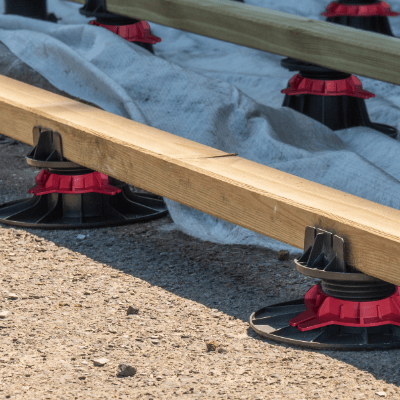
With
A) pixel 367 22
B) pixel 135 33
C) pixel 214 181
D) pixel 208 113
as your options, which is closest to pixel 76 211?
→ pixel 208 113

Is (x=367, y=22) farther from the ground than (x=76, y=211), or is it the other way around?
(x=367, y=22)

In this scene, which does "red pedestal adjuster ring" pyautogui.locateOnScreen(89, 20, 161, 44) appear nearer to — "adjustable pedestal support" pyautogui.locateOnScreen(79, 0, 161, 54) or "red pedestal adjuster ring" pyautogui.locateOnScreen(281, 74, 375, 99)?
"adjustable pedestal support" pyautogui.locateOnScreen(79, 0, 161, 54)

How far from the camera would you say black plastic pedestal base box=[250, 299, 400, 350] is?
1.76 m

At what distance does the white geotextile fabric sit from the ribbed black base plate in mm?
159

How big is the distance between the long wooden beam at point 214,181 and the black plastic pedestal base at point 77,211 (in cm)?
24

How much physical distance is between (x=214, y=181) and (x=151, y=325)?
389 mm

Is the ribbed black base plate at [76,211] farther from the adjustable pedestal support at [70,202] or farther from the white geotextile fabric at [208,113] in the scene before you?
the white geotextile fabric at [208,113]

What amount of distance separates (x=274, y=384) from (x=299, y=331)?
0.79 feet

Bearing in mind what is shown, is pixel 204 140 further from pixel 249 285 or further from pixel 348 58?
pixel 249 285

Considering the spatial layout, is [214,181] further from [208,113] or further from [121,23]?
[121,23]

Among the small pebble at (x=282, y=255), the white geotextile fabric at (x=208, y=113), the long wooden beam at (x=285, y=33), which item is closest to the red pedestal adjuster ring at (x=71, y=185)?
the white geotextile fabric at (x=208, y=113)

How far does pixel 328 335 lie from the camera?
181cm

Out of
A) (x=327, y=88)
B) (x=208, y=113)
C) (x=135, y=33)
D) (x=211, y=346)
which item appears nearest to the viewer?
(x=211, y=346)

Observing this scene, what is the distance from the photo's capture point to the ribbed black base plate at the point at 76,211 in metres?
2.59
